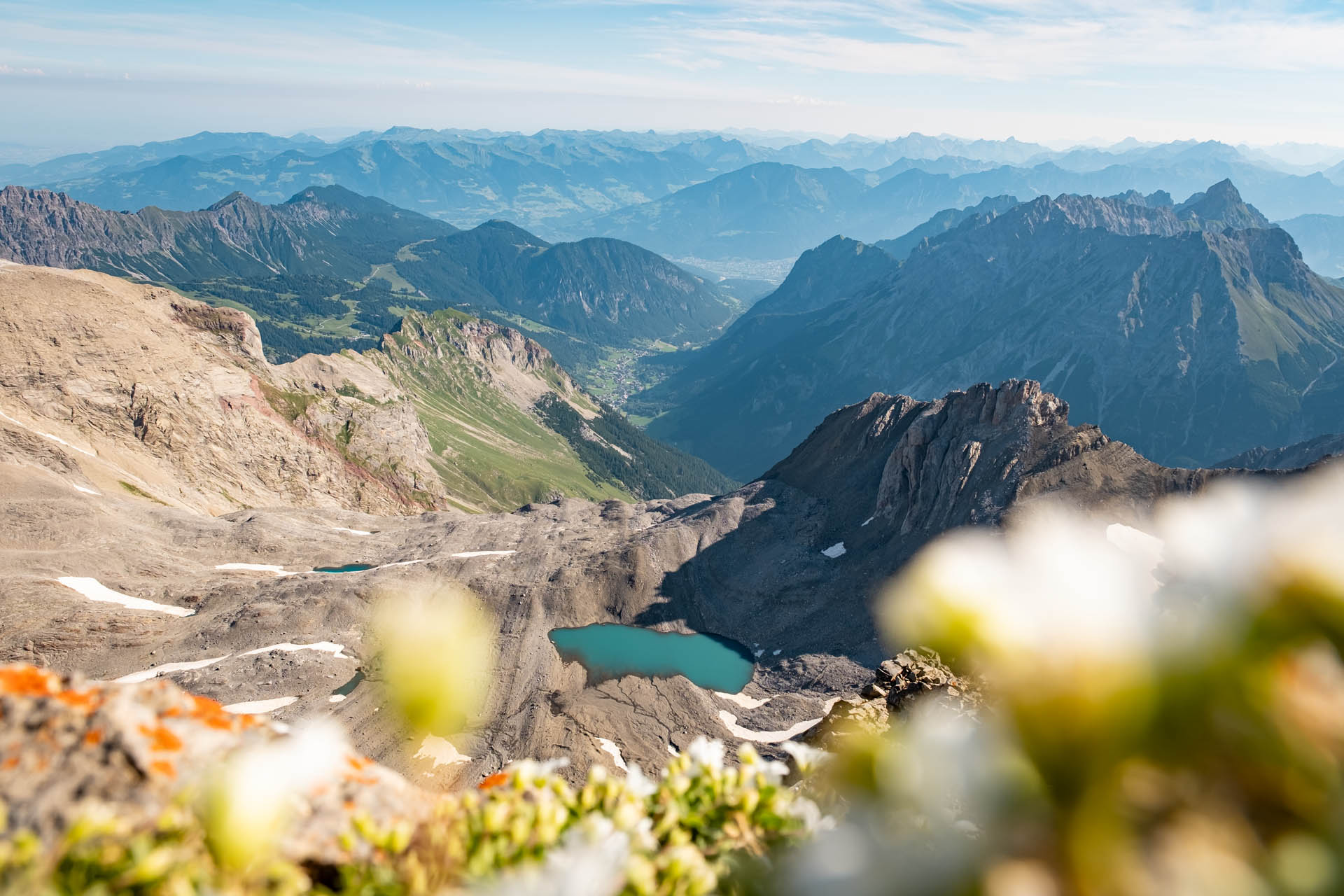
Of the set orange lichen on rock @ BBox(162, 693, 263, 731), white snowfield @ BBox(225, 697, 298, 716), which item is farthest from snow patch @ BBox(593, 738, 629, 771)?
orange lichen on rock @ BBox(162, 693, 263, 731)

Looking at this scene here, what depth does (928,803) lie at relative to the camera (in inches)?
125

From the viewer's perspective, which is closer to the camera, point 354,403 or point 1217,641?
point 1217,641

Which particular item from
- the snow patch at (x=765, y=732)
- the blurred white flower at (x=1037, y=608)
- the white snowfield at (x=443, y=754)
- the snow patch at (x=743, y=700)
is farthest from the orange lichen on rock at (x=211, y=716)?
the snow patch at (x=743, y=700)

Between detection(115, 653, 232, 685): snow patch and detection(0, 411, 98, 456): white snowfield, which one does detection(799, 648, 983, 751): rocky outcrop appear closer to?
detection(115, 653, 232, 685): snow patch

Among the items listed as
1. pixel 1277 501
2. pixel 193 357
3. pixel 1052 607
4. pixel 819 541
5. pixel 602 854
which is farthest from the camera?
pixel 193 357

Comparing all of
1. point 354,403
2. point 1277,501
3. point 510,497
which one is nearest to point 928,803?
point 1277,501

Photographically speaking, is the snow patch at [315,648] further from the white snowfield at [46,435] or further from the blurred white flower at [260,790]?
the blurred white flower at [260,790]

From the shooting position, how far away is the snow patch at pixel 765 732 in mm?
64994

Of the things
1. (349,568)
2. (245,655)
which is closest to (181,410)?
(349,568)

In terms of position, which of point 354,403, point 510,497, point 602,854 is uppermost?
point 602,854

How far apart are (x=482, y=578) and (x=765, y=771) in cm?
8684

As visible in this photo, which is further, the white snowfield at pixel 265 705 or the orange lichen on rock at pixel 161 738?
the white snowfield at pixel 265 705

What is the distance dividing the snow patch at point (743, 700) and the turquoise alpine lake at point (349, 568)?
43947 mm

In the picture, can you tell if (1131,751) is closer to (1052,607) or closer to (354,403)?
(1052,607)
